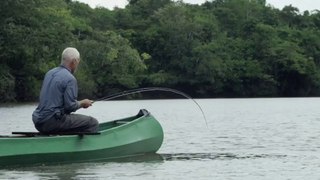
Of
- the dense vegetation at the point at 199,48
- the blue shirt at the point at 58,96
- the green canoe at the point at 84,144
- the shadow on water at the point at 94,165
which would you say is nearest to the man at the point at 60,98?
the blue shirt at the point at 58,96

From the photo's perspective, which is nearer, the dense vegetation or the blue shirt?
the blue shirt

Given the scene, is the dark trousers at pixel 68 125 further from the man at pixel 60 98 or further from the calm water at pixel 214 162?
the calm water at pixel 214 162

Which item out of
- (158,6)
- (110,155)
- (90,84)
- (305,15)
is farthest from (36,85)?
(305,15)

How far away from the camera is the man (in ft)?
41.5

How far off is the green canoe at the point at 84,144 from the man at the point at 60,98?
0.76ft

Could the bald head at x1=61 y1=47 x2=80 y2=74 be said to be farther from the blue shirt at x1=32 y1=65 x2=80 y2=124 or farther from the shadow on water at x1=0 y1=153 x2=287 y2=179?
the shadow on water at x1=0 y1=153 x2=287 y2=179

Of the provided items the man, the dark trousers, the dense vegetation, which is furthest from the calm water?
the dense vegetation

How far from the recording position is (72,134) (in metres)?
12.9

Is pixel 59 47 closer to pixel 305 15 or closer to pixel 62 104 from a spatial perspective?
pixel 62 104

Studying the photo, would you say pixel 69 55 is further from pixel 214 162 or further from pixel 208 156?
pixel 208 156

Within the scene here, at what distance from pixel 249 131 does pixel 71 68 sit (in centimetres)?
1074

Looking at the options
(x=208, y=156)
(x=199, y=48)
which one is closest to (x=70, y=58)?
(x=208, y=156)

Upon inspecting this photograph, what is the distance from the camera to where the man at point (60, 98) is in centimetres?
1265

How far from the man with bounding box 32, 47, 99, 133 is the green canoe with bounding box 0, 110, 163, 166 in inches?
9.1
